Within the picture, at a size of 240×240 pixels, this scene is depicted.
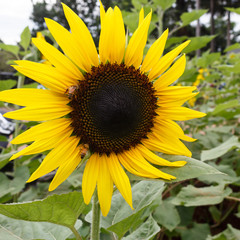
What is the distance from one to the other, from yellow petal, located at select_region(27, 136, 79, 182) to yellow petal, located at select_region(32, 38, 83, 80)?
0.18 metres

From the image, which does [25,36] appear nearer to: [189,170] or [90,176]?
[90,176]

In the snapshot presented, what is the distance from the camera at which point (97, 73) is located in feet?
2.56

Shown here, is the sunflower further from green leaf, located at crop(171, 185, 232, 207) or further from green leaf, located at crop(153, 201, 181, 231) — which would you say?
green leaf, located at crop(153, 201, 181, 231)

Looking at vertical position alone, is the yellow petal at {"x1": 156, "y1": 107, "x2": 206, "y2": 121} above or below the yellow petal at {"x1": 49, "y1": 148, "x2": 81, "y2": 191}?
above

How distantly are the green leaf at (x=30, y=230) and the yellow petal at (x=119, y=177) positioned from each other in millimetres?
313

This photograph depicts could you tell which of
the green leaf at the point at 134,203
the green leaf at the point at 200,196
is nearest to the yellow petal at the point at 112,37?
the green leaf at the point at 134,203

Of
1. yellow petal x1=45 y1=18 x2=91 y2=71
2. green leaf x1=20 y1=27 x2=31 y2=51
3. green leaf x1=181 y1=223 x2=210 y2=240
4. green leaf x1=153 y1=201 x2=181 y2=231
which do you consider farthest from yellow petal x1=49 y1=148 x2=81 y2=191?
green leaf x1=181 y1=223 x2=210 y2=240

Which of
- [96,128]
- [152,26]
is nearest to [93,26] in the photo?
[96,128]

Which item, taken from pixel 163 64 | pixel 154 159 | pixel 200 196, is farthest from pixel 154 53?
pixel 200 196

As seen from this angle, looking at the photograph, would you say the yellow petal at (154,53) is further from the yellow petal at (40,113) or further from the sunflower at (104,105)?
the yellow petal at (40,113)

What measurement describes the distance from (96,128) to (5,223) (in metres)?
0.47

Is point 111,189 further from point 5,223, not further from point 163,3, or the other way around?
point 163,3

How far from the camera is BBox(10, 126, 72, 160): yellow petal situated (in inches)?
26.9

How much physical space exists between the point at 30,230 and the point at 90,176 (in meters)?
0.37
